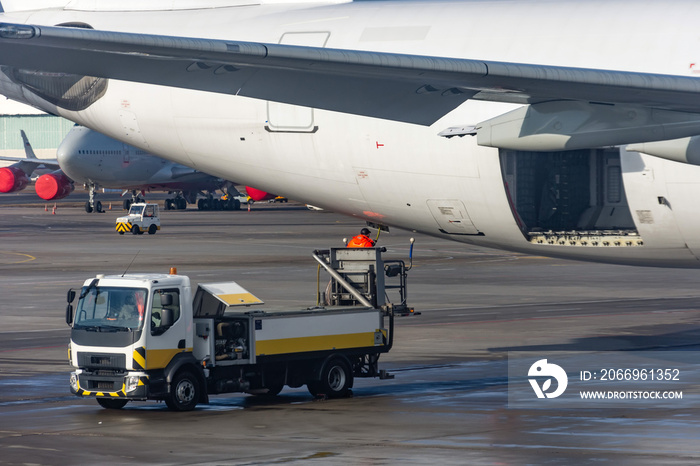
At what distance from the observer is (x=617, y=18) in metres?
18.6

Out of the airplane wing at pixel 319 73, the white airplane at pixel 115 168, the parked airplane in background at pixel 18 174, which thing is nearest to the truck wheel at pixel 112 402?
the airplane wing at pixel 319 73

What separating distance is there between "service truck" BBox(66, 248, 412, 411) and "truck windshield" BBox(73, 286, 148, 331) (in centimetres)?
2

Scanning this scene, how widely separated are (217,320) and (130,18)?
743 cm

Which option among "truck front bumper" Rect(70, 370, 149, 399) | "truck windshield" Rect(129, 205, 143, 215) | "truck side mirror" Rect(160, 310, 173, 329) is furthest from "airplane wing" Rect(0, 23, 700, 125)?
"truck windshield" Rect(129, 205, 143, 215)

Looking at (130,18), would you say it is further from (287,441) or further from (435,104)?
(287,441)

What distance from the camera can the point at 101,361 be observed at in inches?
714

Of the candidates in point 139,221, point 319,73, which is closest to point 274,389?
point 319,73

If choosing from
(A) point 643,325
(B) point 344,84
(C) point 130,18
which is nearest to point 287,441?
(B) point 344,84

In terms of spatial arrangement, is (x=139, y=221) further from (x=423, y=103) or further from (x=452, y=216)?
(x=423, y=103)

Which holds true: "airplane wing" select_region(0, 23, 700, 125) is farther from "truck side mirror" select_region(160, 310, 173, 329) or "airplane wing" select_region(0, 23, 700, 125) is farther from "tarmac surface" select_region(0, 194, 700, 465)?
"tarmac surface" select_region(0, 194, 700, 465)

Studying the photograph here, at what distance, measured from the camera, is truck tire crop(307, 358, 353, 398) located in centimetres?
1929

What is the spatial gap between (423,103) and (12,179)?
4084 inches

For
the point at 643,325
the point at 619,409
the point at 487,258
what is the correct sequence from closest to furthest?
the point at 619,409, the point at 643,325, the point at 487,258

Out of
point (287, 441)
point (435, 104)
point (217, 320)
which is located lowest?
point (287, 441)
